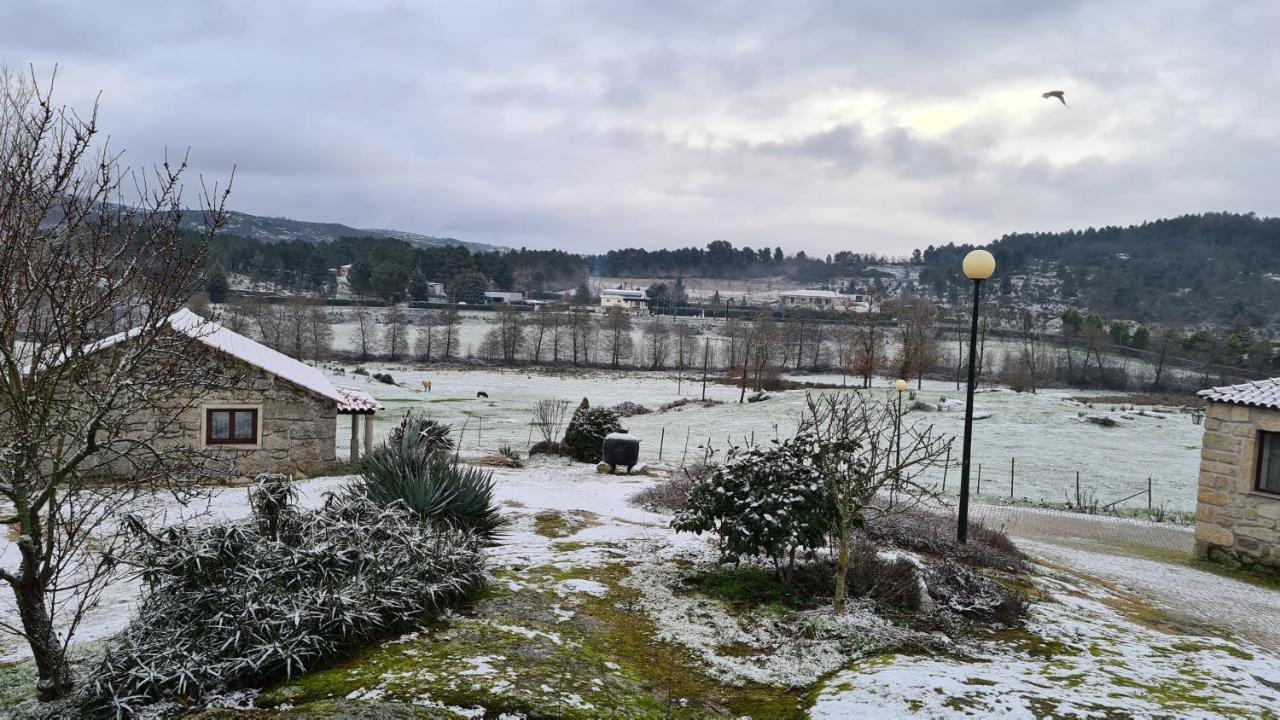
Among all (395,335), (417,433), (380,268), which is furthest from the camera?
(380,268)

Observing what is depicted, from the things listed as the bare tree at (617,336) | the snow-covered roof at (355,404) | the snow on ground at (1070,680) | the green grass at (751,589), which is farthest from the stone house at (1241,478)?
the bare tree at (617,336)

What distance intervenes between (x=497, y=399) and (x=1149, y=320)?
3649 inches

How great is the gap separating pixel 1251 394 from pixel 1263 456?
1.09 metres

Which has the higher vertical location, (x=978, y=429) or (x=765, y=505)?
(x=765, y=505)

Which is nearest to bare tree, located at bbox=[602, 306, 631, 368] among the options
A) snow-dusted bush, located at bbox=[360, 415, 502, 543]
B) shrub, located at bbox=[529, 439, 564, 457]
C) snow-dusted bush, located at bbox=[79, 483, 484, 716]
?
shrub, located at bbox=[529, 439, 564, 457]

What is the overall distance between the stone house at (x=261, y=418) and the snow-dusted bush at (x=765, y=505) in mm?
10616

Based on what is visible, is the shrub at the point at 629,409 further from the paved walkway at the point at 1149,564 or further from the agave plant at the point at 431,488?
the agave plant at the point at 431,488

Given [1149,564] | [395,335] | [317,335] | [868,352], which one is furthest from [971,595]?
[395,335]

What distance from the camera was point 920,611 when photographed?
274 inches

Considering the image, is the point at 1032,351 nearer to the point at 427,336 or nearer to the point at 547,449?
the point at 427,336

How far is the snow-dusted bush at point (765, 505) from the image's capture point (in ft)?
22.9

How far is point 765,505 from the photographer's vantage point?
23.1 ft

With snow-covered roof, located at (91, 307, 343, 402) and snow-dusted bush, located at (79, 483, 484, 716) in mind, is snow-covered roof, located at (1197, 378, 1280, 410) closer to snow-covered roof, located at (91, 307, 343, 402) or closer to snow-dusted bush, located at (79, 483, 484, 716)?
snow-dusted bush, located at (79, 483, 484, 716)

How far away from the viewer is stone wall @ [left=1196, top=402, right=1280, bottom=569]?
12.7 metres
